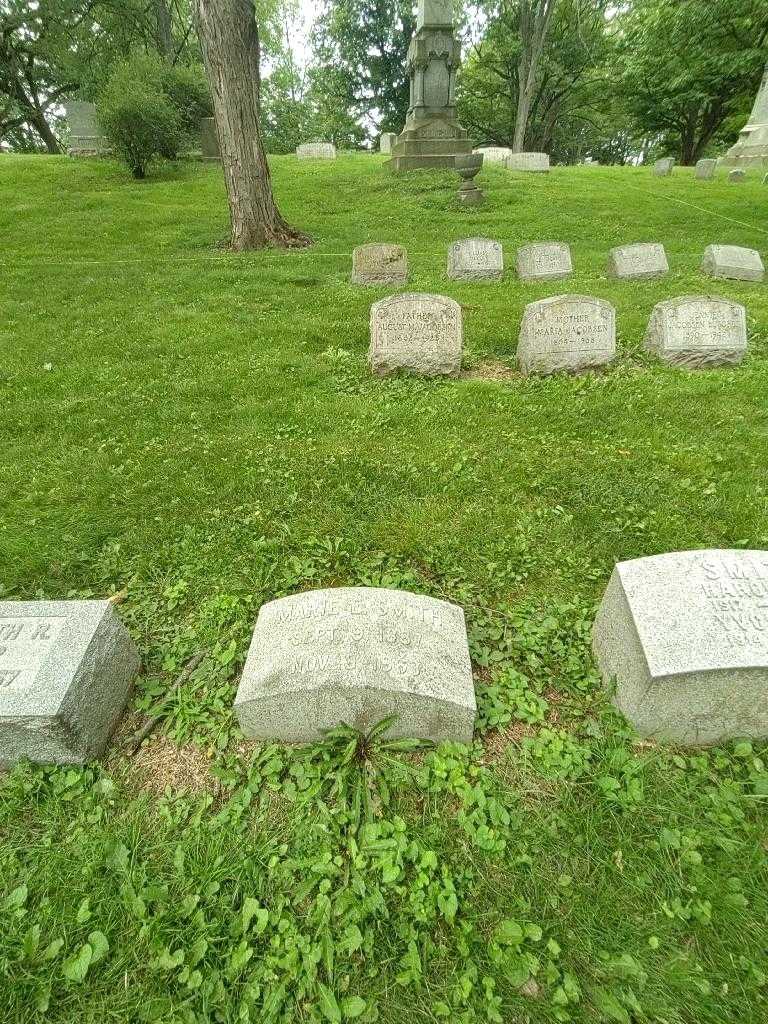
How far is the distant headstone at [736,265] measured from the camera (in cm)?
923

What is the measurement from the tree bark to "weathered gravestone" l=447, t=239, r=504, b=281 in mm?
21411

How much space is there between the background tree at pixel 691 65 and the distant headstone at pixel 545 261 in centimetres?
1763

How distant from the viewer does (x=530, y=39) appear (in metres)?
24.6

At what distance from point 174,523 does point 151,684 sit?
4.88 feet

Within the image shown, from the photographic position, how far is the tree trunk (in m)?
9.06

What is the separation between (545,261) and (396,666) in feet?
31.0

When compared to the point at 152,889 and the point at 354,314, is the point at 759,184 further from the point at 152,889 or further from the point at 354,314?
the point at 152,889

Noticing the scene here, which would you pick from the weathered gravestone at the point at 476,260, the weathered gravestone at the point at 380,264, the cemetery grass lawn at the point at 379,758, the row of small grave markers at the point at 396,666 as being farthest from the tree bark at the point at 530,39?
the row of small grave markers at the point at 396,666

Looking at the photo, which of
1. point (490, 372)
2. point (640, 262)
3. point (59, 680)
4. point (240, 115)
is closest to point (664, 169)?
point (640, 262)

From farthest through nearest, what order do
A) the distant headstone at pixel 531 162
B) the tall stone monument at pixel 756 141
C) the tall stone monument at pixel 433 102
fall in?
1. the distant headstone at pixel 531 162
2. the tall stone monument at pixel 756 141
3. the tall stone monument at pixel 433 102

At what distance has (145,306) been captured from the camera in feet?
28.0

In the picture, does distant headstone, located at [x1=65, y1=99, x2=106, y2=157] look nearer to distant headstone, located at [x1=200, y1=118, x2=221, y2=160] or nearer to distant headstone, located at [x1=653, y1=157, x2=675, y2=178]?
distant headstone, located at [x1=200, y1=118, x2=221, y2=160]

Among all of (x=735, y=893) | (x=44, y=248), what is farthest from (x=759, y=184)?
(x=735, y=893)

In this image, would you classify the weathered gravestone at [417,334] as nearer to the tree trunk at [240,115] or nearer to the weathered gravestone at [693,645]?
the weathered gravestone at [693,645]
